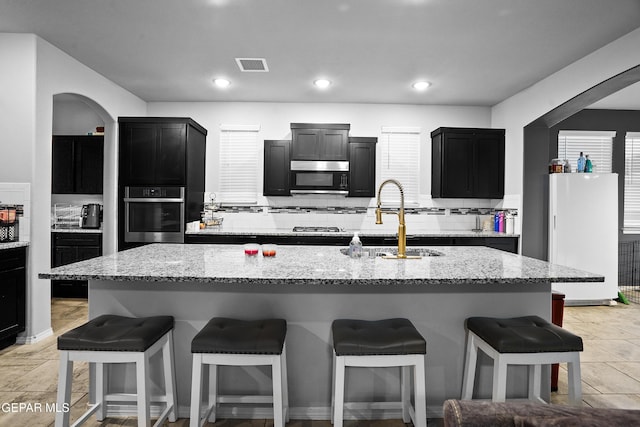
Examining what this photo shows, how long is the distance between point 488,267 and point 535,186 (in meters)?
3.27

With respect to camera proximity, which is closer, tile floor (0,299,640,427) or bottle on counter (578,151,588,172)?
tile floor (0,299,640,427)

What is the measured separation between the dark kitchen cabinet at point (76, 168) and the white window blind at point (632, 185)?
25.5ft

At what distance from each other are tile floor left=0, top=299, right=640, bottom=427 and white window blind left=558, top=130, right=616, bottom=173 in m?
2.59

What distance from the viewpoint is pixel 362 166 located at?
5168 mm

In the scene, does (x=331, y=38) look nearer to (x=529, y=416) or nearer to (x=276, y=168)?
(x=276, y=168)

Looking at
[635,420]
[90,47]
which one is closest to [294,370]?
[635,420]

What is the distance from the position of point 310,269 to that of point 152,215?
3.40 metres

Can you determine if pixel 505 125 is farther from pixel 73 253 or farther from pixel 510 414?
pixel 73 253

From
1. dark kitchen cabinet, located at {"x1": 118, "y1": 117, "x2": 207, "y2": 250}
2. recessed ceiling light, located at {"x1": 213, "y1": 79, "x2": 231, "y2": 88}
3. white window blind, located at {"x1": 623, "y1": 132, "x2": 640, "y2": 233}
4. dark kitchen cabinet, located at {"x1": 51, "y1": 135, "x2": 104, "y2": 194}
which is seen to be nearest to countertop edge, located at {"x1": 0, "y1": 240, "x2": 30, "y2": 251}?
dark kitchen cabinet, located at {"x1": 118, "y1": 117, "x2": 207, "y2": 250}

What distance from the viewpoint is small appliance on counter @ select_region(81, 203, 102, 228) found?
207 inches

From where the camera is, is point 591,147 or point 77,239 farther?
point 591,147

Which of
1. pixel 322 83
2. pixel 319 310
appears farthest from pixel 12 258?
pixel 322 83

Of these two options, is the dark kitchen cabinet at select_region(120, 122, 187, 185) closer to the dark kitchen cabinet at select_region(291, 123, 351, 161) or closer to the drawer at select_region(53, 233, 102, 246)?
the drawer at select_region(53, 233, 102, 246)

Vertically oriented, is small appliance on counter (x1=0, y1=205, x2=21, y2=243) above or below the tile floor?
above
